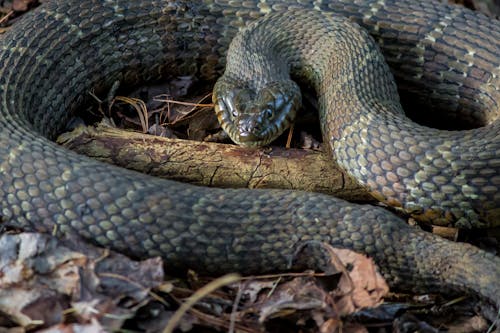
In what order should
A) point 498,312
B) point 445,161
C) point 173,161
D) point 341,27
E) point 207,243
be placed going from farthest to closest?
point 341,27 < point 173,161 < point 445,161 < point 207,243 < point 498,312

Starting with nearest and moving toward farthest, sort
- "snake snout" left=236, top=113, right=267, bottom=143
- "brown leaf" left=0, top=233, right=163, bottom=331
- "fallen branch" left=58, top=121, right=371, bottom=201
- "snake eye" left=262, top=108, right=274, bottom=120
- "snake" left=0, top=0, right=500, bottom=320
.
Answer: "brown leaf" left=0, top=233, right=163, bottom=331 < "snake" left=0, top=0, right=500, bottom=320 < "fallen branch" left=58, top=121, right=371, bottom=201 < "snake snout" left=236, top=113, right=267, bottom=143 < "snake eye" left=262, top=108, right=274, bottom=120

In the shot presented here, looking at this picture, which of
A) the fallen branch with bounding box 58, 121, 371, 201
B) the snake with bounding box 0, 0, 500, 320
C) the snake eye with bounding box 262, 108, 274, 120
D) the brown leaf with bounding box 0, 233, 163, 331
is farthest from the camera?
the snake eye with bounding box 262, 108, 274, 120

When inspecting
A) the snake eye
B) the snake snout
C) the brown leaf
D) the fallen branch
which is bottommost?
the brown leaf

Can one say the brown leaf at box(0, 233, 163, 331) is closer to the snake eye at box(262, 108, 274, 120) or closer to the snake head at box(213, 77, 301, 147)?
the snake head at box(213, 77, 301, 147)

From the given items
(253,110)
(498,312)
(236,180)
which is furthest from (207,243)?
(498,312)

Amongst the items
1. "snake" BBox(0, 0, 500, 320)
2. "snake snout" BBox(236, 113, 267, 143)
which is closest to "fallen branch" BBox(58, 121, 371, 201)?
"snake snout" BBox(236, 113, 267, 143)

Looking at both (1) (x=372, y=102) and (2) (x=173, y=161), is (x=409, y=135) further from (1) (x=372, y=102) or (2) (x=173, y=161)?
(2) (x=173, y=161)

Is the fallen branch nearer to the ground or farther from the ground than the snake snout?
nearer to the ground

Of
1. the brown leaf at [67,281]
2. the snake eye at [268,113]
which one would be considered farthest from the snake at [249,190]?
the brown leaf at [67,281]
